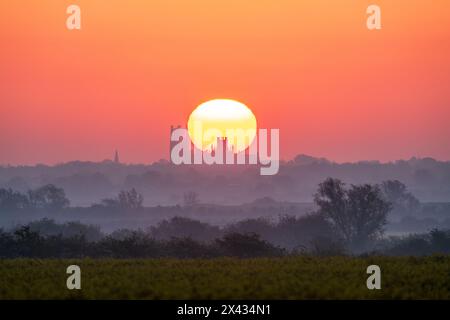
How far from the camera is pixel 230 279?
82.6 ft

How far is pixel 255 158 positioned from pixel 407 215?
3628 cm

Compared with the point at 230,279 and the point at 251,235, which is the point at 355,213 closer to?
the point at 251,235

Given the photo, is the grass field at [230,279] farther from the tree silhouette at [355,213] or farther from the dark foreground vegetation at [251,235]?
the tree silhouette at [355,213]

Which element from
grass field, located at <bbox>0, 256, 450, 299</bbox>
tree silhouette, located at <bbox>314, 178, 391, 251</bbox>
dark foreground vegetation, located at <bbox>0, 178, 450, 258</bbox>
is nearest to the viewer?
grass field, located at <bbox>0, 256, 450, 299</bbox>

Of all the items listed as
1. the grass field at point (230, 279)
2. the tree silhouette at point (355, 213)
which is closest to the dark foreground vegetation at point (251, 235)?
the tree silhouette at point (355, 213)

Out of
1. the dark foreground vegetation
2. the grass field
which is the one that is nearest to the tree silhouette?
the dark foreground vegetation

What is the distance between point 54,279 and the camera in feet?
89.3

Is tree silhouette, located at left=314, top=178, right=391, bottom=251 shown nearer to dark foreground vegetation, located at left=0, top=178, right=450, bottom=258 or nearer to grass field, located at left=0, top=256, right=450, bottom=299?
dark foreground vegetation, located at left=0, top=178, right=450, bottom=258

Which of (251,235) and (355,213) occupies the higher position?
(251,235)

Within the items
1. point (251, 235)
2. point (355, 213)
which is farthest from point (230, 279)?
point (355, 213)

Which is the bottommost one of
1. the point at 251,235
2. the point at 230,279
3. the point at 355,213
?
the point at 355,213

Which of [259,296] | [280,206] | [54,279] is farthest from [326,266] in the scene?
[280,206]

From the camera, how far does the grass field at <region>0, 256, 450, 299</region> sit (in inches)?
898
